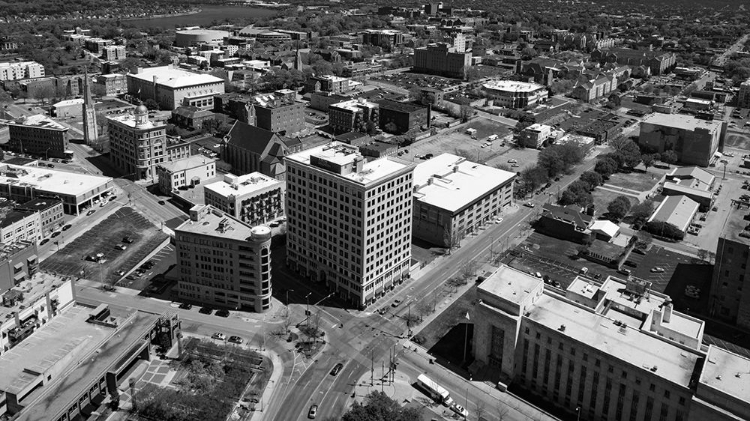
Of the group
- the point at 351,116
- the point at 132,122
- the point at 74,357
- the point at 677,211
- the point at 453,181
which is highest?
the point at 132,122

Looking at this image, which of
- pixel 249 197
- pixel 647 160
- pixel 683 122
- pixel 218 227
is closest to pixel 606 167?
pixel 647 160

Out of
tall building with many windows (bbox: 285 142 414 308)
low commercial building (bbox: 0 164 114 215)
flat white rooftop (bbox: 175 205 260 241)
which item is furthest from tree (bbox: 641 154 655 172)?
low commercial building (bbox: 0 164 114 215)

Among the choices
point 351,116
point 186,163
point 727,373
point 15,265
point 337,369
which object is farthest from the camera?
point 351,116

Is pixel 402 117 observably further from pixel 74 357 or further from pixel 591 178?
pixel 74 357

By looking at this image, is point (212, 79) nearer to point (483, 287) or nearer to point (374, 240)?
point (374, 240)

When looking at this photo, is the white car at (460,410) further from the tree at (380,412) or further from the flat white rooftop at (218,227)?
the flat white rooftop at (218,227)

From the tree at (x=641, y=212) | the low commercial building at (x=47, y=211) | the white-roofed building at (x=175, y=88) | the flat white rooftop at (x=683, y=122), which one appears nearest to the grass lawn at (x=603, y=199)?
the tree at (x=641, y=212)
